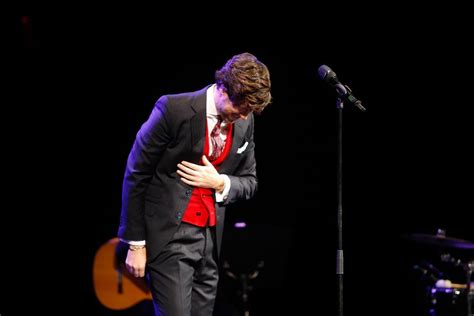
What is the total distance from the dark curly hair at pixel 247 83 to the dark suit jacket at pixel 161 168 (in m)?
0.18

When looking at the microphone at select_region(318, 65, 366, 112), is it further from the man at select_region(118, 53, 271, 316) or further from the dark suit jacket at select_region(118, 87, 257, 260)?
the dark suit jacket at select_region(118, 87, 257, 260)

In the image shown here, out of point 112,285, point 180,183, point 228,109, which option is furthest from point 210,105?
point 112,285

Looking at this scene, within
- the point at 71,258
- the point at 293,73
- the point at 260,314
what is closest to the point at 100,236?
the point at 71,258

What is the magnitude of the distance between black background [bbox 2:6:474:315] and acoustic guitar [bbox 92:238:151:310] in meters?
Answer: 0.11

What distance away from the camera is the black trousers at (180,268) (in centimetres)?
284

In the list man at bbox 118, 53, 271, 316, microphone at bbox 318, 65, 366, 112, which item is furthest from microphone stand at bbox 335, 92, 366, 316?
man at bbox 118, 53, 271, 316

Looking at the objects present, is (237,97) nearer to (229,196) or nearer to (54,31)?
(229,196)

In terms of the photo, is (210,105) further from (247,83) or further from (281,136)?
(281,136)

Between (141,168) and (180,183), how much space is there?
0.60ft

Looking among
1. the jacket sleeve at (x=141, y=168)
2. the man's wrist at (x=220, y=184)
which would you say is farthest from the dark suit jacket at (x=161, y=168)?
the man's wrist at (x=220, y=184)

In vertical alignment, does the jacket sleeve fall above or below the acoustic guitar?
above

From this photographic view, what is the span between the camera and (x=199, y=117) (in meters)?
2.81

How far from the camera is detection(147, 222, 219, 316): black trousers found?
9.33 ft

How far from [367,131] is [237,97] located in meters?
2.62
